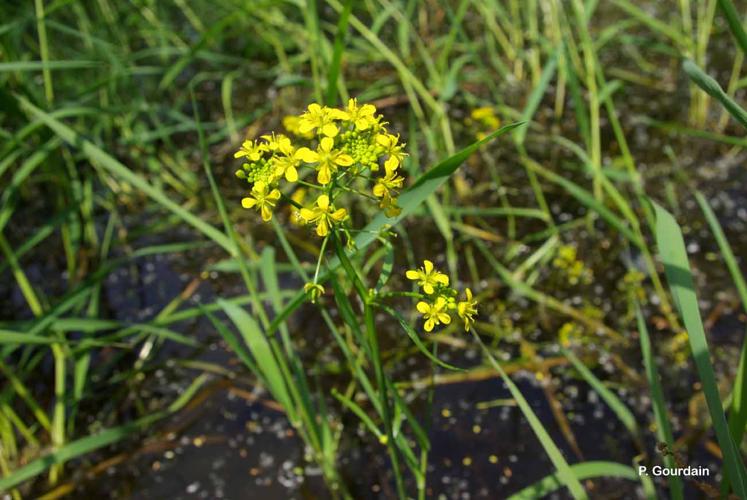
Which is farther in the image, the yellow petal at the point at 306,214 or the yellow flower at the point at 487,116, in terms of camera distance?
the yellow flower at the point at 487,116

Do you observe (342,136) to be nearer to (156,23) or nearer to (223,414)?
(223,414)

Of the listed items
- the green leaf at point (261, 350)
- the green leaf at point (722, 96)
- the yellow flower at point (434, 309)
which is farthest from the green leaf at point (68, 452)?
the green leaf at point (722, 96)

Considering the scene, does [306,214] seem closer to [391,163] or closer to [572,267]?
[391,163]

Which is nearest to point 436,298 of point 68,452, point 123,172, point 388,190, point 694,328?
point 388,190

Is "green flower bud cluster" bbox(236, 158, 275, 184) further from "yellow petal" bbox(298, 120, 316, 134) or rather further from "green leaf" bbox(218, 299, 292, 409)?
"green leaf" bbox(218, 299, 292, 409)

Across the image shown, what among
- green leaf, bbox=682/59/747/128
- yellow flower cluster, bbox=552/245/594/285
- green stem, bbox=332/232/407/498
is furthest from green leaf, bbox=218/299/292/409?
yellow flower cluster, bbox=552/245/594/285

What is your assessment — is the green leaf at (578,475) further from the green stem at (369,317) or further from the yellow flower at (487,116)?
the yellow flower at (487,116)
